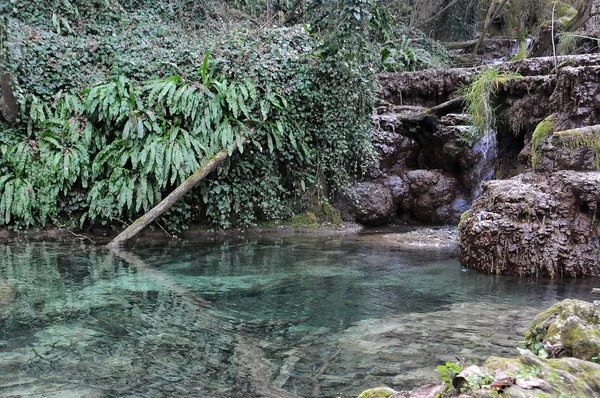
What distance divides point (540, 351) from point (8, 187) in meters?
10.2

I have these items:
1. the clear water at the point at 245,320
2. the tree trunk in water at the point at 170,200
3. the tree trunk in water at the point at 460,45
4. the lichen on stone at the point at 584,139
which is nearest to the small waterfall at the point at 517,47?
the tree trunk in water at the point at 460,45

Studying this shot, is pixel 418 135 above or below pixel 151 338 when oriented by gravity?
above

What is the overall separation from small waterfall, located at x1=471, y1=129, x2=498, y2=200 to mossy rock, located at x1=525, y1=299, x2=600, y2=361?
30.5 feet

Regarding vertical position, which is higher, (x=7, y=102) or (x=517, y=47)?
(x=517, y=47)

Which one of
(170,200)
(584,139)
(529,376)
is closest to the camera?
(529,376)

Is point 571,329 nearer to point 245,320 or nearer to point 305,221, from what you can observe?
point 245,320

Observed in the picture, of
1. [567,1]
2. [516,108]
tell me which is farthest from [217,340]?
[567,1]

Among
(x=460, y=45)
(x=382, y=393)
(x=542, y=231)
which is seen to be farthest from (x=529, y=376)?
(x=460, y=45)

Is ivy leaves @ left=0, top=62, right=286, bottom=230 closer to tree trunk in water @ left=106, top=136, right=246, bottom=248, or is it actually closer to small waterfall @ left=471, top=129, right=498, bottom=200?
tree trunk in water @ left=106, top=136, right=246, bottom=248

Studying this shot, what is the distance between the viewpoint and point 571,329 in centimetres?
293

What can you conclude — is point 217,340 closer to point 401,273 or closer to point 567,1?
point 401,273

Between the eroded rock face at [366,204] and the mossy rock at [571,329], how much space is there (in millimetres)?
8872

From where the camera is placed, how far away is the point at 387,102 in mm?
14156

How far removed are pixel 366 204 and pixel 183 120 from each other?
15.9 ft
